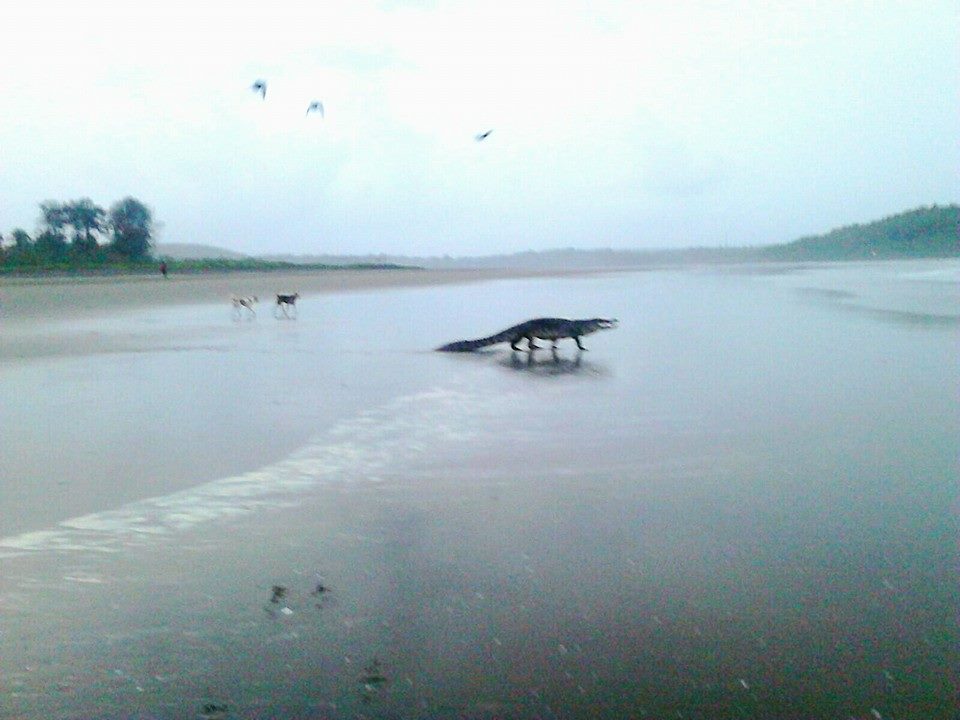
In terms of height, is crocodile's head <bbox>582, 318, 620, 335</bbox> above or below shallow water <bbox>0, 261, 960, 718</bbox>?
above

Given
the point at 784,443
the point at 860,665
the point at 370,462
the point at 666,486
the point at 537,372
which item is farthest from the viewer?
the point at 537,372

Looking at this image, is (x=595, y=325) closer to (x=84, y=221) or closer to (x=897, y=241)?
(x=84, y=221)

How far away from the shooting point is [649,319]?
2058 centimetres

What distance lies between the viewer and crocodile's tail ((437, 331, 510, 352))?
563 inches

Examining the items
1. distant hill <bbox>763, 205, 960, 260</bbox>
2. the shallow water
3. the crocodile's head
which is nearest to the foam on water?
the shallow water

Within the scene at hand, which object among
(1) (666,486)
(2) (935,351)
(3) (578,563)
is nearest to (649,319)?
(2) (935,351)

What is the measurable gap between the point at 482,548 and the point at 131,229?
61310 millimetres

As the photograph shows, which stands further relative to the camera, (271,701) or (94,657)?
(94,657)

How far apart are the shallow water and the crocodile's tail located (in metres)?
3.46

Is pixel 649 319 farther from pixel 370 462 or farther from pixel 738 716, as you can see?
pixel 738 716

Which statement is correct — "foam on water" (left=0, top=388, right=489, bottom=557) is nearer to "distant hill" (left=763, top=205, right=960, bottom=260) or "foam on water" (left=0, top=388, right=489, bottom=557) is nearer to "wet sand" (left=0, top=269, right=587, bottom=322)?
"wet sand" (left=0, top=269, right=587, bottom=322)

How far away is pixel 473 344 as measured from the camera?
14320 mm

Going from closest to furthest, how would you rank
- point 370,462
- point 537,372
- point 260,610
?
point 260,610 < point 370,462 < point 537,372

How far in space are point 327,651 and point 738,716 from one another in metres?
1.64
